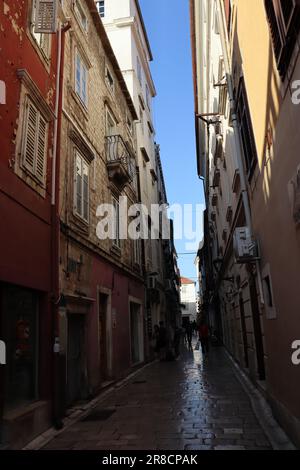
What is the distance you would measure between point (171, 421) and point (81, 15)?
11.6 meters

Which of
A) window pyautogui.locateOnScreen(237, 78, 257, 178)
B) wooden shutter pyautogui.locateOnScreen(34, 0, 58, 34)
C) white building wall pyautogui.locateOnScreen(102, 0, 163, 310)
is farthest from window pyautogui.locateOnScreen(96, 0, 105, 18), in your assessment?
window pyautogui.locateOnScreen(237, 78, 257, 178)

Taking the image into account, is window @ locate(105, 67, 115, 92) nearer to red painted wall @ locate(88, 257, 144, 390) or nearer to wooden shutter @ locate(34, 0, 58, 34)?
wooden shutter @ locate(34, 0, 58, 34)

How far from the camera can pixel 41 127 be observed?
7918 mm

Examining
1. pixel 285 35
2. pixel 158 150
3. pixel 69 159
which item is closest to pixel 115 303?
pixel 69 159

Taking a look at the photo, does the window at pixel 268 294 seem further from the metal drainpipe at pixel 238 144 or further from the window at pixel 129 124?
the window at pixel 129 124

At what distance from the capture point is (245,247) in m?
7.63

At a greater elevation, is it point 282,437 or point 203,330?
point 203,330

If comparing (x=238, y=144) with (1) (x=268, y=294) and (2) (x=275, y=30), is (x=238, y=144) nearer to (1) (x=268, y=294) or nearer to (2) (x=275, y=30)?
(1) (x=268, y=294)

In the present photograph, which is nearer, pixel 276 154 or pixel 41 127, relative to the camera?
pixel 276 154

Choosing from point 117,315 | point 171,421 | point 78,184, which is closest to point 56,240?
point 78,184

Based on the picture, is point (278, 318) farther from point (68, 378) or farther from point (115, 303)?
point (115, 303)

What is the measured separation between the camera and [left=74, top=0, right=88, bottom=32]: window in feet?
38.6
